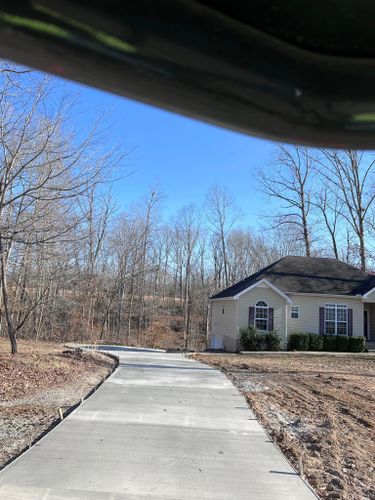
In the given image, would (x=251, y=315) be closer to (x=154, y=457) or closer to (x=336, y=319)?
(x=336, y=319)

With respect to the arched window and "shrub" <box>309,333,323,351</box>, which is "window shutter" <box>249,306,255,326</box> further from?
"shrub" <box>309,333,323,351</box>

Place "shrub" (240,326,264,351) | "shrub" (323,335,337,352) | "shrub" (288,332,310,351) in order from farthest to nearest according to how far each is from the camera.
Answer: "shrub" (323,335,337,352), "shrub" (288,332,310,351), "shrub" (240,326,264,351)

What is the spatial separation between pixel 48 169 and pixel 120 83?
1123cm

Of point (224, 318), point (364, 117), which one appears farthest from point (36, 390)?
point (224, 318)

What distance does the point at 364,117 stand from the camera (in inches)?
58.9

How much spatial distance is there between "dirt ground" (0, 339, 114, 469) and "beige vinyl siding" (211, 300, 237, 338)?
406 inches

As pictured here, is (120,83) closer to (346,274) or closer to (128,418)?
(128,418)

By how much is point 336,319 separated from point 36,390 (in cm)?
1920

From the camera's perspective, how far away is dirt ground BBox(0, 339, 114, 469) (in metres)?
6.67

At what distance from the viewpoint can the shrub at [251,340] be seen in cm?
2348

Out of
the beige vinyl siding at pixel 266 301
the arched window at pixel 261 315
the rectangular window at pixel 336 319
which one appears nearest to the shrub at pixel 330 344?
the rectangular window at pixel 336 319

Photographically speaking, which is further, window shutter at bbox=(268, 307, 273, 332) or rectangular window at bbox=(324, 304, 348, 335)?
rectangular window at bbox=(324, 304, 348, 335)

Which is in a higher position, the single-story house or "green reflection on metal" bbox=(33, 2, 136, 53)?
the single-story house

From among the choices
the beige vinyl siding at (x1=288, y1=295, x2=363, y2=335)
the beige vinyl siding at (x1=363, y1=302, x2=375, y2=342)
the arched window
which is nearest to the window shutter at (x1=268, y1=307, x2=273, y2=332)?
the arched window
